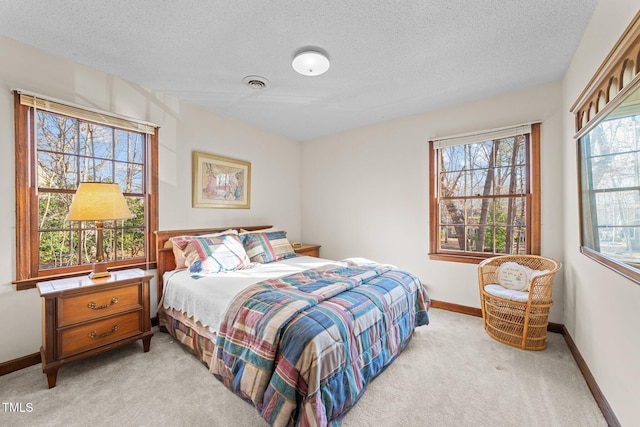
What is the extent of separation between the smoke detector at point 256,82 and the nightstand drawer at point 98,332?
2351 millimetres

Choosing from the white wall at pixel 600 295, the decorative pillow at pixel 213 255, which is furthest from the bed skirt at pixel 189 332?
the white wall at pixel 600 295

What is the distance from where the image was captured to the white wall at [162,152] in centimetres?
209

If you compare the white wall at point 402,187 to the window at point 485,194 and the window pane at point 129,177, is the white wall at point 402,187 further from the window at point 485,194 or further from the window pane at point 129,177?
the window pane at point 129,177

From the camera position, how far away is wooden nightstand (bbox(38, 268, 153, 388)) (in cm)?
188

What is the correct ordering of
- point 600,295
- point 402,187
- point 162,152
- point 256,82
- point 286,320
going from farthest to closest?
point 402,187, point 162,152, point 256,82, point 600,295, point 286,320

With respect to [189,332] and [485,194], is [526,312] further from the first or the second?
[189,332]

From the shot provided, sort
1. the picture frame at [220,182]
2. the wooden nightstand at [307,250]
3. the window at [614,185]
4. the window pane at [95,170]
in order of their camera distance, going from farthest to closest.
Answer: the wooden nightstand at [307,250] → the picture frame at [220,182] → the window pane at [95,170] → the window at [614,185]

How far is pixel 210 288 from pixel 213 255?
0.58 m

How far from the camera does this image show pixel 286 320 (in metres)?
1.58

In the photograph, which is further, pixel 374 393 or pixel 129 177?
pixel 129 177

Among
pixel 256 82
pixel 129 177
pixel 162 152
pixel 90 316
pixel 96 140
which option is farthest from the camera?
pixel 162 152

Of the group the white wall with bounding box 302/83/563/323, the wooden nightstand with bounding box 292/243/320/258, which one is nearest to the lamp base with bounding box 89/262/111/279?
the wooden nightstand with bounding box 292/243/320/258

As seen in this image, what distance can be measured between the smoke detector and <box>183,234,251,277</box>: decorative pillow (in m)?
1.66

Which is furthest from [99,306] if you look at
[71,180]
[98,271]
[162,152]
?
[162,152]
